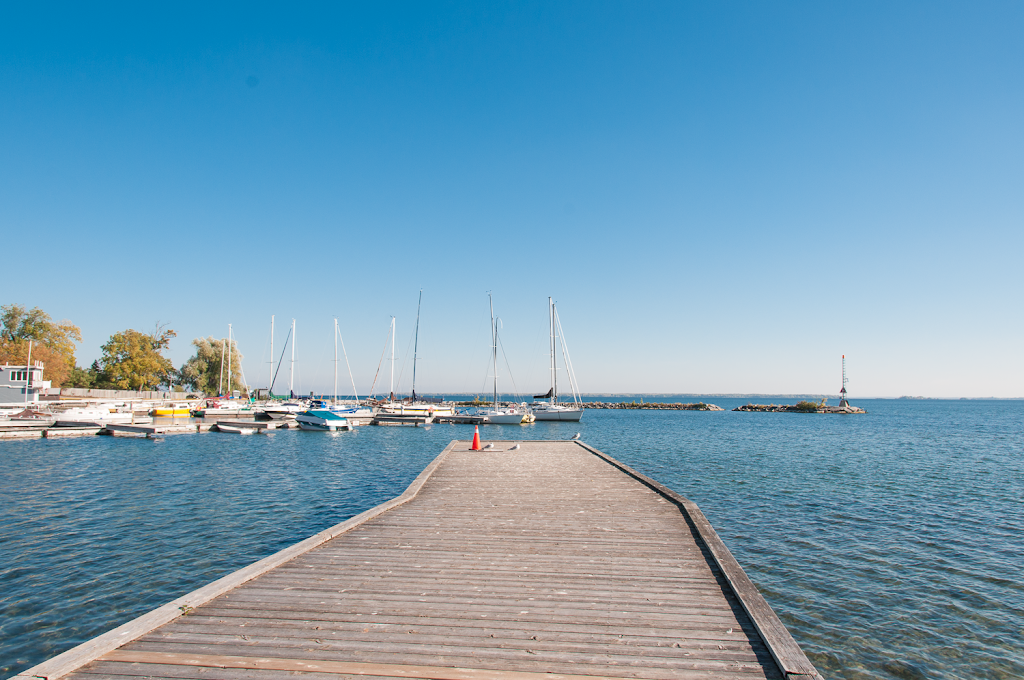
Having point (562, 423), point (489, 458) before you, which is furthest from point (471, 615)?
point (562, 423)

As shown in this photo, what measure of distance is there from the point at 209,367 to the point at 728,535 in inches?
3473

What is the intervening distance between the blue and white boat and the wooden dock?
122ft

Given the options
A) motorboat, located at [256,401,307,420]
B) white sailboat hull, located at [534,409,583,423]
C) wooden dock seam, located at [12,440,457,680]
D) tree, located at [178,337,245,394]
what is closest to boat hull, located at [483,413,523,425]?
white sailboat hull, located at [534,409,583,423]

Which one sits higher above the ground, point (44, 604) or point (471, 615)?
point (471, 615)

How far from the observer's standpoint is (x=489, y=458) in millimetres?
18188

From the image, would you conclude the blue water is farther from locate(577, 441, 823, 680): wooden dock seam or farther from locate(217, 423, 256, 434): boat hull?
locate(217, 423, 256, 434): boat hull

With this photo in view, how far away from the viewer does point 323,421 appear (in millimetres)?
44031

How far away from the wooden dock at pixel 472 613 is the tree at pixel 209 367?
8513 cm

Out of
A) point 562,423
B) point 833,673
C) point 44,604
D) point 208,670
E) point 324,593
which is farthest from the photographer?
point 562,423

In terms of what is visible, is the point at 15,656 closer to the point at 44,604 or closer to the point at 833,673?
the point at 44,604

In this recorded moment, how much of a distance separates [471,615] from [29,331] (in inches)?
3571

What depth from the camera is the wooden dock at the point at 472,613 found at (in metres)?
4.34

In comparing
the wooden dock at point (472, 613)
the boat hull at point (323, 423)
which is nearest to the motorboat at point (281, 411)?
the boat hull at point (323, 423)

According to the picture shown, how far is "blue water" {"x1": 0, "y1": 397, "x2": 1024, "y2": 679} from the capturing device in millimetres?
7746
